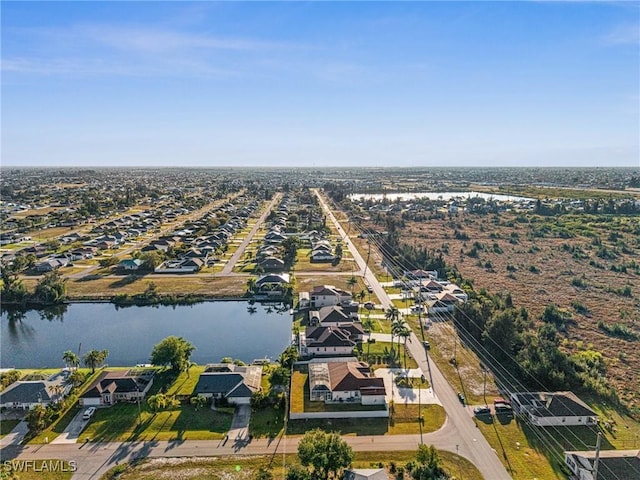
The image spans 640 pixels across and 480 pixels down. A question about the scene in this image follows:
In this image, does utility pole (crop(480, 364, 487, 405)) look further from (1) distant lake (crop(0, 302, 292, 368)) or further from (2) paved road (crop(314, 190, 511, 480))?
(1) distant lake (crop(0, 302, 292, 368))

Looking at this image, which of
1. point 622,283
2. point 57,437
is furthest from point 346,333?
point 622,283

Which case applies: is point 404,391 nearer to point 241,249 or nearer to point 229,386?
point 229,386

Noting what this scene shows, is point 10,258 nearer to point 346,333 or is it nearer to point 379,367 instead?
point 346,333

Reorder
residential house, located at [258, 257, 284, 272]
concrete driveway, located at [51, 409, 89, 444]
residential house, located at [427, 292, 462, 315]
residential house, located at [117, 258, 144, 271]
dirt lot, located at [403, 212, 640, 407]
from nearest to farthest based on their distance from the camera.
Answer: concrete driveway, located at [51, 409, 89, 444] < dirt lot, located at [403, 212, 640, 407] < residential house, located at [427, 292, 462, 315] < residential house, located at [258, 257, 284, 272] < residential house, located at [117, 258, 144, 271]

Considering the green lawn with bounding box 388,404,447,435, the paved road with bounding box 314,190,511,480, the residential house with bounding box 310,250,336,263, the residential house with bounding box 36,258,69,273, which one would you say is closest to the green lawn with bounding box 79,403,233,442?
the green lawn with bounding box 388,404,447,435

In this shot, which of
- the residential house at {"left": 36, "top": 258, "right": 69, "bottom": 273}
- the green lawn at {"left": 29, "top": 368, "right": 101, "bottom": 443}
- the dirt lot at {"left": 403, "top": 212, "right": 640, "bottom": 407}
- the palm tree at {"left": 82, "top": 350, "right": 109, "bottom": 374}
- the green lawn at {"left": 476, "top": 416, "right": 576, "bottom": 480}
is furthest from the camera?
the residential house at {"left": 36, "top": 258, "right": 69, "bottom": 273}

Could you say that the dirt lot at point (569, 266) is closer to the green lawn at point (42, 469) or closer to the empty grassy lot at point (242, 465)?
the empty grassy lot at point (242, 465)

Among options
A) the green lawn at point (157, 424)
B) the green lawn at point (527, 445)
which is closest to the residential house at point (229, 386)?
the green lawn at point (157, 424)
